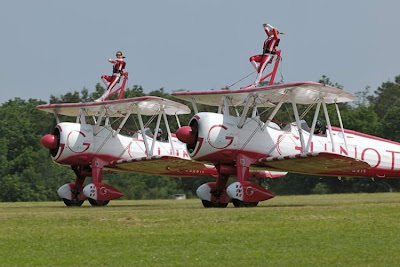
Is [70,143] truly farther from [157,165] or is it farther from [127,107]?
[157,165]

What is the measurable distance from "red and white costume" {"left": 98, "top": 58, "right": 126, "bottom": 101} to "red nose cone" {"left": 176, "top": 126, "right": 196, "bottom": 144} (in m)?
6.78

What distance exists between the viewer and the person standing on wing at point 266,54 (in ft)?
84.2

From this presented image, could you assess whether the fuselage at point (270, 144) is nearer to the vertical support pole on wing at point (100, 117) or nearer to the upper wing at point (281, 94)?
the upper wing at point (281, 94)

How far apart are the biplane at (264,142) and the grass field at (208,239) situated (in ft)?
14.3

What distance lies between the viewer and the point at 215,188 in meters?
25.0

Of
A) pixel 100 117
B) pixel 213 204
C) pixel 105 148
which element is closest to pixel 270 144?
pixel 213 204

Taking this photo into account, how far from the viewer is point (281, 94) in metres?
24.1

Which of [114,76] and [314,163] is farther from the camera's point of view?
[114,76]

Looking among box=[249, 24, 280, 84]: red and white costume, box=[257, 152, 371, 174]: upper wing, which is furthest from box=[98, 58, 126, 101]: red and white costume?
box=[257, 152, 371, 174]: upper wing

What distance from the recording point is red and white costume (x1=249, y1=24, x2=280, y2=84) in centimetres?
2567

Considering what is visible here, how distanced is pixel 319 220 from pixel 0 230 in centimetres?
618

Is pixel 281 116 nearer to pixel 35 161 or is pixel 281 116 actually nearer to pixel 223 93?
pixel 35 161

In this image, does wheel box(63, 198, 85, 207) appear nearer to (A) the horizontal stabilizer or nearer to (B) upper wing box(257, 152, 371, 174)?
(A) the horizontal stabilizer

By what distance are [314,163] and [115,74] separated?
31.0 feet
